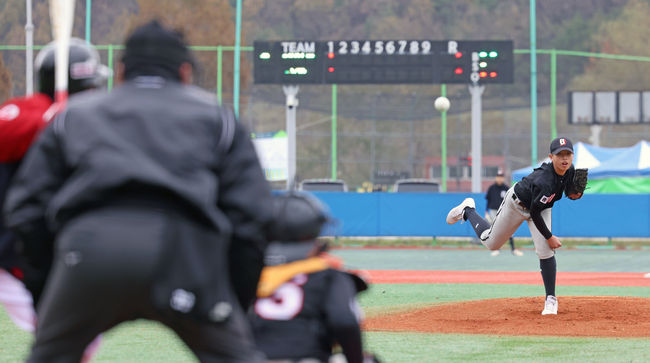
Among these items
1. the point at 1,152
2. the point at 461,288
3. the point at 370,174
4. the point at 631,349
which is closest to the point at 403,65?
the point at 370,174

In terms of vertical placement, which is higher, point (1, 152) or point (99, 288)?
point (1, 152)

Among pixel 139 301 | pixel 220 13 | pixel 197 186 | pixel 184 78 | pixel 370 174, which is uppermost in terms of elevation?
pixel 220 13

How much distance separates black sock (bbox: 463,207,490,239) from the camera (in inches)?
454

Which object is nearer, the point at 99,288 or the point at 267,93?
the point at 99,288

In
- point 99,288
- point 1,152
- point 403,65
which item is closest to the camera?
point 99,288

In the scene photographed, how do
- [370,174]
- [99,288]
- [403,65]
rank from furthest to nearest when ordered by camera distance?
[370,174]
[403,65]
[99,288]

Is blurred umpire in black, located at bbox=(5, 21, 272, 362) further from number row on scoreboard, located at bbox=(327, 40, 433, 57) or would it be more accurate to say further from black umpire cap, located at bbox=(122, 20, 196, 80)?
number row on scoreboard, located at bbox=(327, 40, 433, 57)

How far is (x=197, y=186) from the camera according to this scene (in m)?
3.56

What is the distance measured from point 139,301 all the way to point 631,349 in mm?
5834

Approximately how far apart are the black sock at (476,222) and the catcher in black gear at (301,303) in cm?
742

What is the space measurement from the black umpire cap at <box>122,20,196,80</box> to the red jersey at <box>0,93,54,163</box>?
2.82 ft

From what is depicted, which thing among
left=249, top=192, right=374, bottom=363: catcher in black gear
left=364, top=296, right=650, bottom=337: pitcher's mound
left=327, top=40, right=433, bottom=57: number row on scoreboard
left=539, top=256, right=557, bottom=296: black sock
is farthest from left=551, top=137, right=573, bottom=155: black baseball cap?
left=327, top=40, right=433, bottom=57: number row on scoreboard

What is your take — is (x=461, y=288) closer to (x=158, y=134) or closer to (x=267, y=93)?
(x=158, y=134)

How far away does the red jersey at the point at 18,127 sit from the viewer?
451 centimetres
